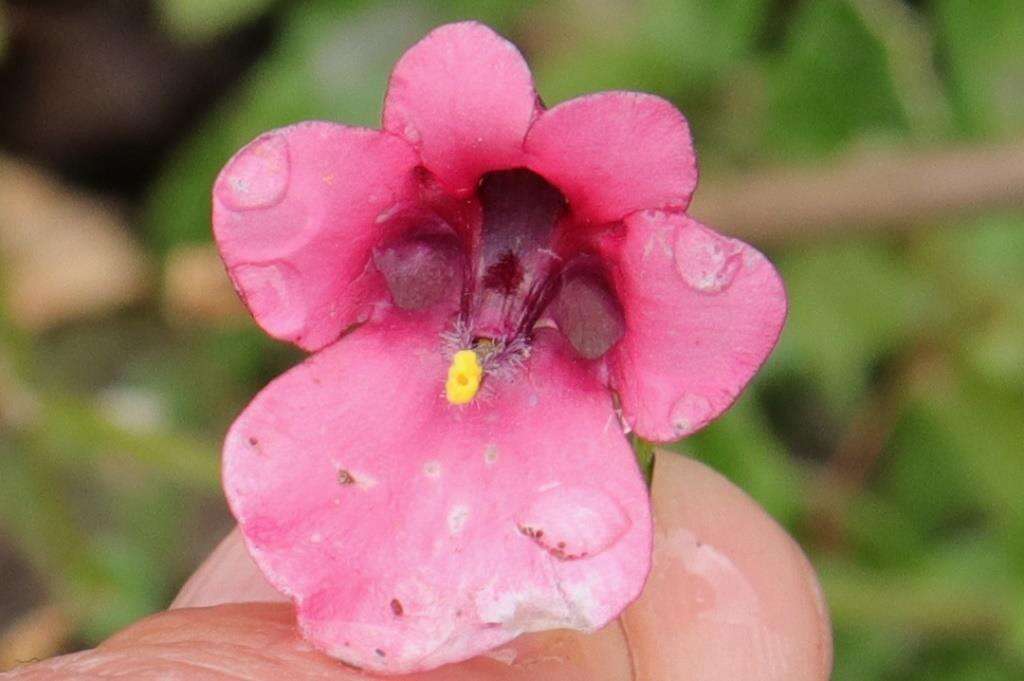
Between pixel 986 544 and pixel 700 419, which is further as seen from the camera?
pixel 986 544

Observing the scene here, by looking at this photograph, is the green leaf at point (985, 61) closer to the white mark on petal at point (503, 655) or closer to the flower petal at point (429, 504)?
the flower petal at point (429, 504)

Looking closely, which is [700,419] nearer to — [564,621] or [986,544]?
[564,621]

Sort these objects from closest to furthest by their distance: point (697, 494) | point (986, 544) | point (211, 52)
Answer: point (697, 494) < point (986, 544) < point (211, 52)

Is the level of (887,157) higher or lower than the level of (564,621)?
lower

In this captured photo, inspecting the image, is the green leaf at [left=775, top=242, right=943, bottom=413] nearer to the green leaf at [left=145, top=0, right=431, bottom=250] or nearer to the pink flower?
the green leaf at [left=145, top=0, right=431, bottom=250]

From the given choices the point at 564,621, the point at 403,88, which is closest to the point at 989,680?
A: the point at 564,621

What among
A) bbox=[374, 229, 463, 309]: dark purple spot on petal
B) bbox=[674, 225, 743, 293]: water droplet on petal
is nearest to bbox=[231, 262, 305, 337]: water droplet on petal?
bbox=[374, 229, 463, 309]: dark purple spot on petal
